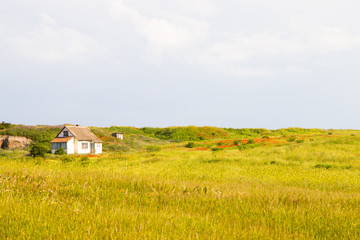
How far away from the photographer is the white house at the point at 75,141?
3941 cm

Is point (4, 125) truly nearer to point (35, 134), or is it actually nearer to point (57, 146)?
point (35, 134)

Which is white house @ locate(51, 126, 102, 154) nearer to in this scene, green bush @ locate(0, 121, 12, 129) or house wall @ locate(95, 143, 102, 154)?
house wall @ locate(95, 143, 102, 154)

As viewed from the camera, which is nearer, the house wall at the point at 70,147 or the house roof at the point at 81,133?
the house wall at the point at 70,147

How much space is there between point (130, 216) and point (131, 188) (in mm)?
2445

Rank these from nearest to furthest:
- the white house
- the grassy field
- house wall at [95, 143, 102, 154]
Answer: the grassy field → the white house → house wall at [95, 143, 102, 154]

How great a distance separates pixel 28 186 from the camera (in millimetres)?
5055

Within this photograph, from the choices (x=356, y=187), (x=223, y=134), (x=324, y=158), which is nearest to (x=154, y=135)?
(x=223, y=134)

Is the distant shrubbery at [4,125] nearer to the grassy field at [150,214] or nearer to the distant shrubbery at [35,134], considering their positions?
the distant shrubbery at [35,134]

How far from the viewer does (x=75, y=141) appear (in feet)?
133

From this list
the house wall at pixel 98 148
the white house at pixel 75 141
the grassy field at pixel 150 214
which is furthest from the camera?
the house wall at pixel 98 148

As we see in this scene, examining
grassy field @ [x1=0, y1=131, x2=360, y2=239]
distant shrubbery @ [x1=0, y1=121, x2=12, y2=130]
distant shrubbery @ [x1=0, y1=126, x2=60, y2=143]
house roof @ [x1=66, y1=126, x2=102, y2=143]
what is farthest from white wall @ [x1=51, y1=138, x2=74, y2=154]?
grassy field @ [x1=0, y1=131, x2=360, y2=239]

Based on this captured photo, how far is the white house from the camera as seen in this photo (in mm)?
39406

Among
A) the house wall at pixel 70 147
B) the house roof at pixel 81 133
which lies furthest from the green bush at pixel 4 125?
the house wall at pixel 70 147

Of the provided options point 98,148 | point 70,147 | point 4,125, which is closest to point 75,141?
point 70,147
